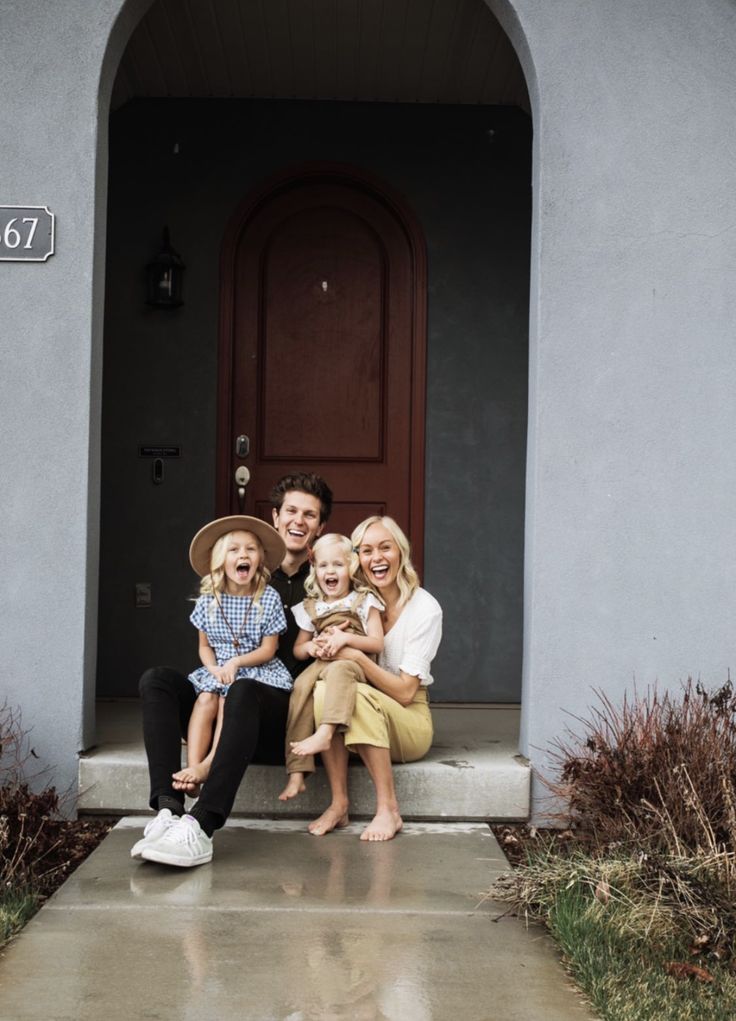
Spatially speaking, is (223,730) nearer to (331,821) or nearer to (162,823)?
(162,823)

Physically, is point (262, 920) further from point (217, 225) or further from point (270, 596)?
point (217, 225)

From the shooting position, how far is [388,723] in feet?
13.5

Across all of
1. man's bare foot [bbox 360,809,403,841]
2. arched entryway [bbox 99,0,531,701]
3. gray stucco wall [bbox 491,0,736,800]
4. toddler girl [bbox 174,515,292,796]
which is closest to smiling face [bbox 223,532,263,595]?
toddler girl [bbox 174,515,292,796]

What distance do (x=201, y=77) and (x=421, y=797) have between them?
383cm

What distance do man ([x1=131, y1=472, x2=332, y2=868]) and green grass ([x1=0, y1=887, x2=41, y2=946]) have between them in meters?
0.36

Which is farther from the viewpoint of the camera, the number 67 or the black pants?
the number 67

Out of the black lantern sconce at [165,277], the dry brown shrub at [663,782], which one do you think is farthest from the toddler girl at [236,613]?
→ the black lantern sconce at [165,277]

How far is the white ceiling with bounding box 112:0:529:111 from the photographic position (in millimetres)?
5195

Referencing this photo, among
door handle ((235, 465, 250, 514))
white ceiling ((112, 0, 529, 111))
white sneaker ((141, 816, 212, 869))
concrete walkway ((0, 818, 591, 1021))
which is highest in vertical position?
white ceiling ((112, 0, 529, 111))

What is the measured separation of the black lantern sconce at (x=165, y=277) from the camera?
5.84m

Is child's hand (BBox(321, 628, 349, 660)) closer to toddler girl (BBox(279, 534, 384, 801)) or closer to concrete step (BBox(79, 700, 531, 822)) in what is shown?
toddler girl (BBox(279, 534, 384, 801))

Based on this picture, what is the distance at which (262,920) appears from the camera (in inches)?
125

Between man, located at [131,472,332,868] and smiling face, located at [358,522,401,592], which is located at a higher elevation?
smiling face, located at [358,522,401,592]

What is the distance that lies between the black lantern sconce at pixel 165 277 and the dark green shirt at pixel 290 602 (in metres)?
2.03
